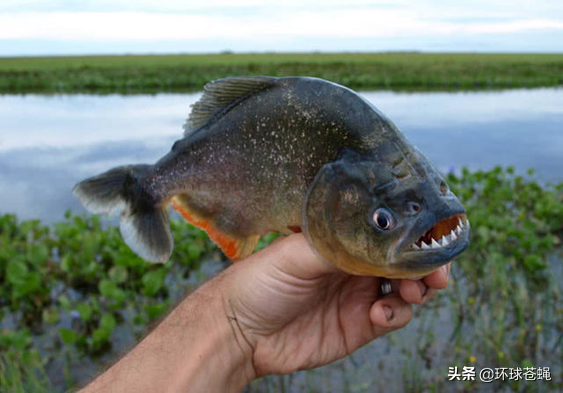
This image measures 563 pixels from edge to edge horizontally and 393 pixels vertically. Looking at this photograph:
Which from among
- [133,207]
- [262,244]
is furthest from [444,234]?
[262,244]

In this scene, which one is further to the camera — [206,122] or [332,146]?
[206,122]

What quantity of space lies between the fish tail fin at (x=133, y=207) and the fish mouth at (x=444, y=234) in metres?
1.21

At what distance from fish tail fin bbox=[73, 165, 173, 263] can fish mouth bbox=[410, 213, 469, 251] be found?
3.96 ft

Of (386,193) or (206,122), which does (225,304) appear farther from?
(386,193)

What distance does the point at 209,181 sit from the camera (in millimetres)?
2396

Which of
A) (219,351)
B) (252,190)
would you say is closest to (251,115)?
(252,190)

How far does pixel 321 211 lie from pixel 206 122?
2.45 ft

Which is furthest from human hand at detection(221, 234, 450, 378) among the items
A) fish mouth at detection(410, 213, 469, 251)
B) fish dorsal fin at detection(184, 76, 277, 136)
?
fish dorsal fin at detection(184, 76, 277, 136)

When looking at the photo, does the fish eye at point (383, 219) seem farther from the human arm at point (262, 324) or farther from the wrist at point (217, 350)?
the wrist at point (217, 350)

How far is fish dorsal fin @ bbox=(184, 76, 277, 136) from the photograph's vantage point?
2281 mm

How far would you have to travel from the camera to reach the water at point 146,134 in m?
13.0

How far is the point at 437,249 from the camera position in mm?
1684

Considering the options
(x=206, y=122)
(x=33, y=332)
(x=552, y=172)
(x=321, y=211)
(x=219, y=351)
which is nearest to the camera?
(x=321, y=211)

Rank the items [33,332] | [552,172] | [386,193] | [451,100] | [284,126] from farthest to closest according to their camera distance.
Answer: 1. [451,100]
2. [552,172]
3. [33,332]
4. [284,126]
5. [386,193]
